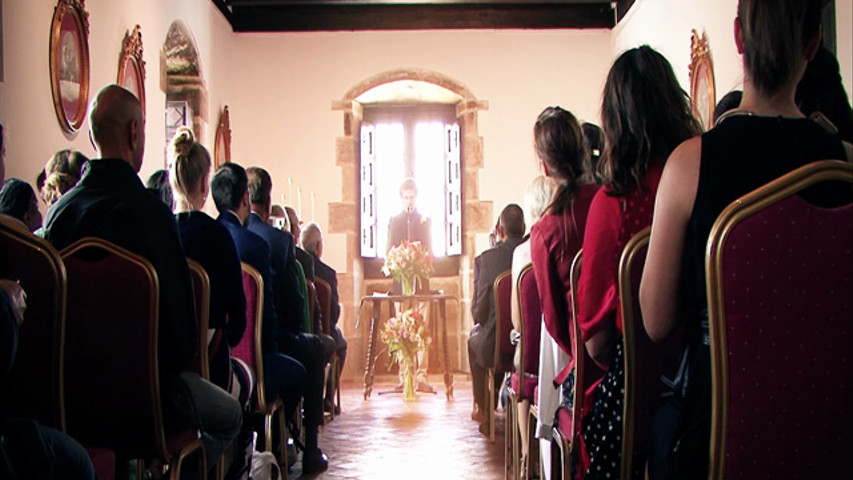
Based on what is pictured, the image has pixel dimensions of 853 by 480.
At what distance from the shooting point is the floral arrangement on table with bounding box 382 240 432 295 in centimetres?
816

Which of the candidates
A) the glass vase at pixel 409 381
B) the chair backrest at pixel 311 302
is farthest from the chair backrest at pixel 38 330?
the glass vase at pixel 409 381

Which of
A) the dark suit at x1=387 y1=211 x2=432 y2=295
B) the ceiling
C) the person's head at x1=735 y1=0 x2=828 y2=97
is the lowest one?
the person's head at x1=735 y1=0 x2=828 y2=97

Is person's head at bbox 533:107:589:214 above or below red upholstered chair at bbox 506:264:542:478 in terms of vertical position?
above

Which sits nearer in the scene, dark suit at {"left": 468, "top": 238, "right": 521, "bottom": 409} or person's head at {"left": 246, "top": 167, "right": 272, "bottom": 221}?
person's head at {"left": 246, "top": 167, "right": 272, "bottom": 221}

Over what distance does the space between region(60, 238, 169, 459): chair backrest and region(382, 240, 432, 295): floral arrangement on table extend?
5964 millimetres

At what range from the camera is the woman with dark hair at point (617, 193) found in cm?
196

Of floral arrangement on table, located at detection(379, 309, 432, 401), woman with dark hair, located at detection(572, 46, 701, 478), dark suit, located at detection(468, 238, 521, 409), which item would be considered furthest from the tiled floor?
woman with dark hair, located at detection(572, 46, 701, 478)

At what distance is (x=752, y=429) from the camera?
4.69ft

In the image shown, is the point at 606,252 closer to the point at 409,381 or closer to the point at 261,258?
the point at 261,258

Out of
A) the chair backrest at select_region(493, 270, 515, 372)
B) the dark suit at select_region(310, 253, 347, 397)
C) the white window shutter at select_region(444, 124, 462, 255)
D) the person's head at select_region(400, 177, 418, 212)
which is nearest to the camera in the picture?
the chair backrest at select_region(493, 270, 515, 372)

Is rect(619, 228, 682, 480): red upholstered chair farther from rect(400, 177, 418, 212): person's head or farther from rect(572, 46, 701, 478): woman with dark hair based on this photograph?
rect(400, 177, 418, 212): person's head

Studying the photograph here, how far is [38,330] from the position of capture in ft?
6.18

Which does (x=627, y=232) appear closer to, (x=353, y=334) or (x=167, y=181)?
(x=167, y=181)

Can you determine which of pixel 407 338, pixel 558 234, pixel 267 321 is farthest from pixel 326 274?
pixel 558 234
